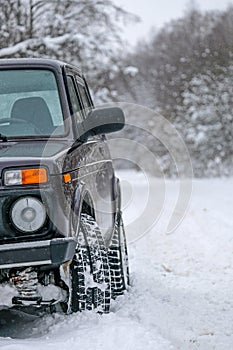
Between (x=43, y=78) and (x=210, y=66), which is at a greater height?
(x=210, y=66)

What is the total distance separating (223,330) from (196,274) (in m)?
2.15

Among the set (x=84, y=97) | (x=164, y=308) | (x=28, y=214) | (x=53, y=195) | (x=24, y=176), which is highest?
(x=84, y=97)


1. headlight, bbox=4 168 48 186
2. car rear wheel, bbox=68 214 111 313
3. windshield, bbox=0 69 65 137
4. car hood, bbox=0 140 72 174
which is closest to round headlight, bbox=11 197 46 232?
headlight, bbox=4 168 48 186

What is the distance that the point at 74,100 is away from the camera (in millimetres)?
5215

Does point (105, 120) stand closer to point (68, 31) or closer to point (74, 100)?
point (74, 100)

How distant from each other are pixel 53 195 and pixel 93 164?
1.33 meters

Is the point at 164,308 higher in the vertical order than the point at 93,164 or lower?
lower

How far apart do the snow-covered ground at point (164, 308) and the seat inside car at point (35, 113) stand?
1409mm

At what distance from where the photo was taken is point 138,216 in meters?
11.7

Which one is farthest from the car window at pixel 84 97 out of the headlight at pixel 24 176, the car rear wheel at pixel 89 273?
the headlight at pixel 24 176

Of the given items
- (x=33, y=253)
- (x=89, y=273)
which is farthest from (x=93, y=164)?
(x=33, y=253)

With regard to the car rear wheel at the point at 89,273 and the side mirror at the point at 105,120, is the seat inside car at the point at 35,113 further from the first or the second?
the car rear wheel at the point at 89,273

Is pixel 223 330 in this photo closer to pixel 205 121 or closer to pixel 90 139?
pixel 90 139

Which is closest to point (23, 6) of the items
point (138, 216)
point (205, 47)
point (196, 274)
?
point (138, 216)
